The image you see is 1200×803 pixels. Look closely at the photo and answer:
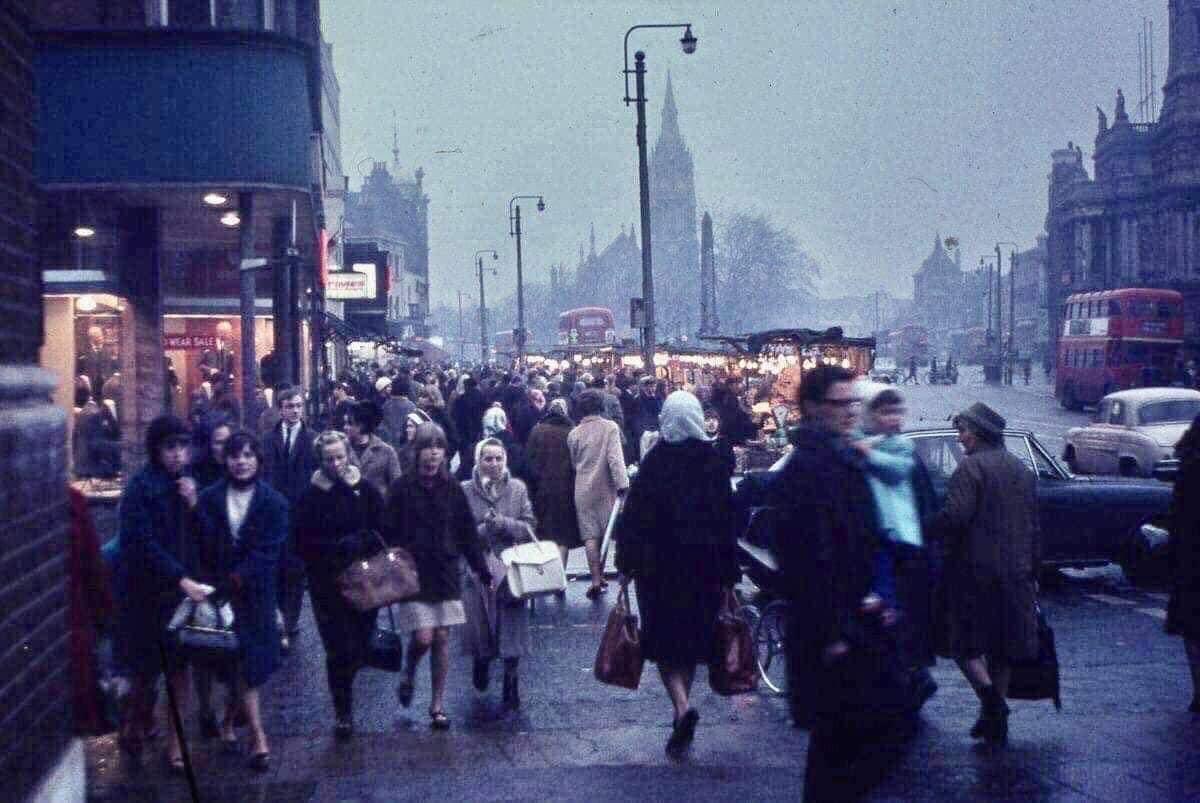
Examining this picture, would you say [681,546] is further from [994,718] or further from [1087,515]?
[1087,515]

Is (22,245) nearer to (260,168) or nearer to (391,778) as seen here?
(391,778)

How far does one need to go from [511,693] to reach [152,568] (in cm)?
245

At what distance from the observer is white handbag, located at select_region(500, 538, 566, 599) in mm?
8828

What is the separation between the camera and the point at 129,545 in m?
7.53

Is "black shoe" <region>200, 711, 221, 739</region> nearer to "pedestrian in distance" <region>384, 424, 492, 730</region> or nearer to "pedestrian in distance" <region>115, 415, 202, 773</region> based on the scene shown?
"pedestrian in distance" <region>115, 415, 202, 773</region>

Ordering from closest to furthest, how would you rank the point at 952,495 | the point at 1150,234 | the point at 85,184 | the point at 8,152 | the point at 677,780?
the point at 8,152 < the point at 677,780 < the point at 952,495 < the point at 85,184 < the point at 1150,234

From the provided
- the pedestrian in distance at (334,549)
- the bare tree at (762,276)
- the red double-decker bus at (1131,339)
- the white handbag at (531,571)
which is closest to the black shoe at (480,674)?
the white handbag at (531,571)

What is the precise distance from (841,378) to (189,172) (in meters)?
11.6

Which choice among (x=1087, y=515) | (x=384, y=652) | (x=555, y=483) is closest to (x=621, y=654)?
(x=384, y=652)

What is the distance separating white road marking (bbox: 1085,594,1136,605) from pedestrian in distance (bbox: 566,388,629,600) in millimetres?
4232

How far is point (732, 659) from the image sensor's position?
769cm

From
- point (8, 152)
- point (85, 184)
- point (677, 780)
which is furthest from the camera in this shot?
point (85, 184)

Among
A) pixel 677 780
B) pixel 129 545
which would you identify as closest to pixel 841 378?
pixel 677 780

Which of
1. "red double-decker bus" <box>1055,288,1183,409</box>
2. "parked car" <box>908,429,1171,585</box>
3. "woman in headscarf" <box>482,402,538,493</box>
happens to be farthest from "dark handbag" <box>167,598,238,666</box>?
"red double-decker bus" <box>1055,288,1183,409</box>
